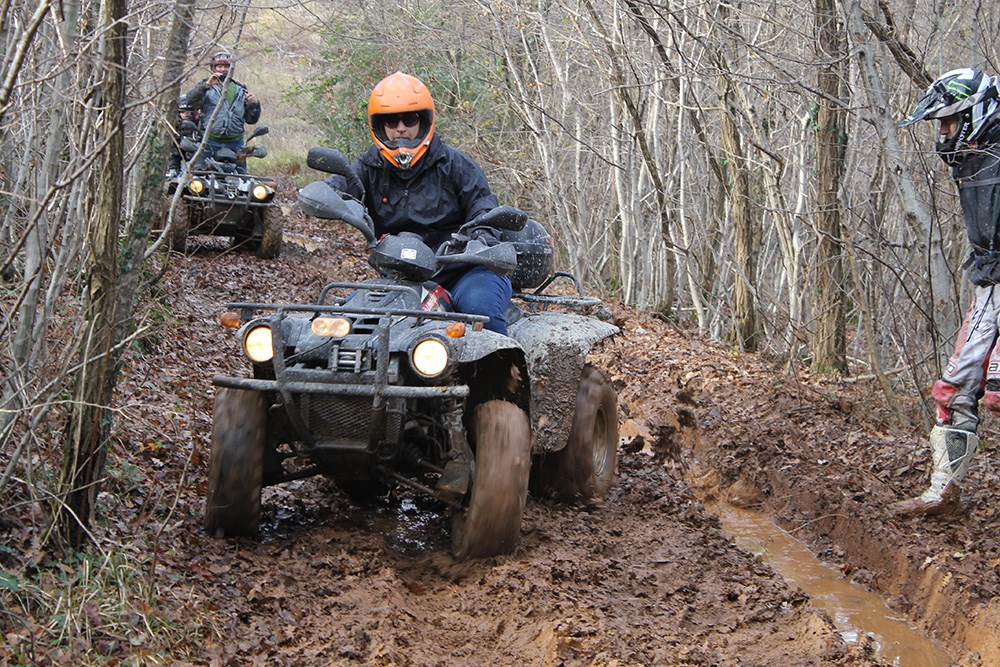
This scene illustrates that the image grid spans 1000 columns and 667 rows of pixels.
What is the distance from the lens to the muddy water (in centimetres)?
509

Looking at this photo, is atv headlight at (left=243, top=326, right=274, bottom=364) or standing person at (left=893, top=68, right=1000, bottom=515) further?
standing person at (left=893, top=68, right=1000, bottom=515)

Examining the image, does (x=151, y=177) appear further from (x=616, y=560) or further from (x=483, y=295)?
(x=616, y=560)

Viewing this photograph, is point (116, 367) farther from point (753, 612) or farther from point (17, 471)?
point (753, 612)

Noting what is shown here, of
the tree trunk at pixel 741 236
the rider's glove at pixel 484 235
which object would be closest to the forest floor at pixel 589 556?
the rider's glove at pixel 484 235

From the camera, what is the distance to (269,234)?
46.2 feet

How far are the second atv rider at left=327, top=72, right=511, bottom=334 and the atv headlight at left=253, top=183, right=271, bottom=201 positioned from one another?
7.90 meters

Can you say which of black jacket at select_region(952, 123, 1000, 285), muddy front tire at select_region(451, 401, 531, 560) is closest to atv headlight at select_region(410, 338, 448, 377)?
muddy front tire at select_region(451, 401, 531, 560)

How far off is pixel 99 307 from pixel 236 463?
1116 millimetres

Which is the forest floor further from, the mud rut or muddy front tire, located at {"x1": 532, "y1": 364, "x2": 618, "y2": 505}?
muddy front tire, located at {"x1": 532, "y1": 364, "x2": 618, "y2": 505}

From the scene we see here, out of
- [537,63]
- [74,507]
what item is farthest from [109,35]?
[537,63]

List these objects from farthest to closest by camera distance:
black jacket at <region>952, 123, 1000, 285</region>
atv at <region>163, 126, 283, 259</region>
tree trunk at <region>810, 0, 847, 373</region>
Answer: atv at <region>163, 126, 283, 259</region>, tree trunk at <region>810, 0, 847, 373</region>, black jacket at <region>952, 123, 1000, 285</region>

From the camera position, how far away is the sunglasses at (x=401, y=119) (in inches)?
239

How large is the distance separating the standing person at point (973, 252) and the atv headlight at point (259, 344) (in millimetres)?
3539

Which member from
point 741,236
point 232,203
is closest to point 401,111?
point 741,236
